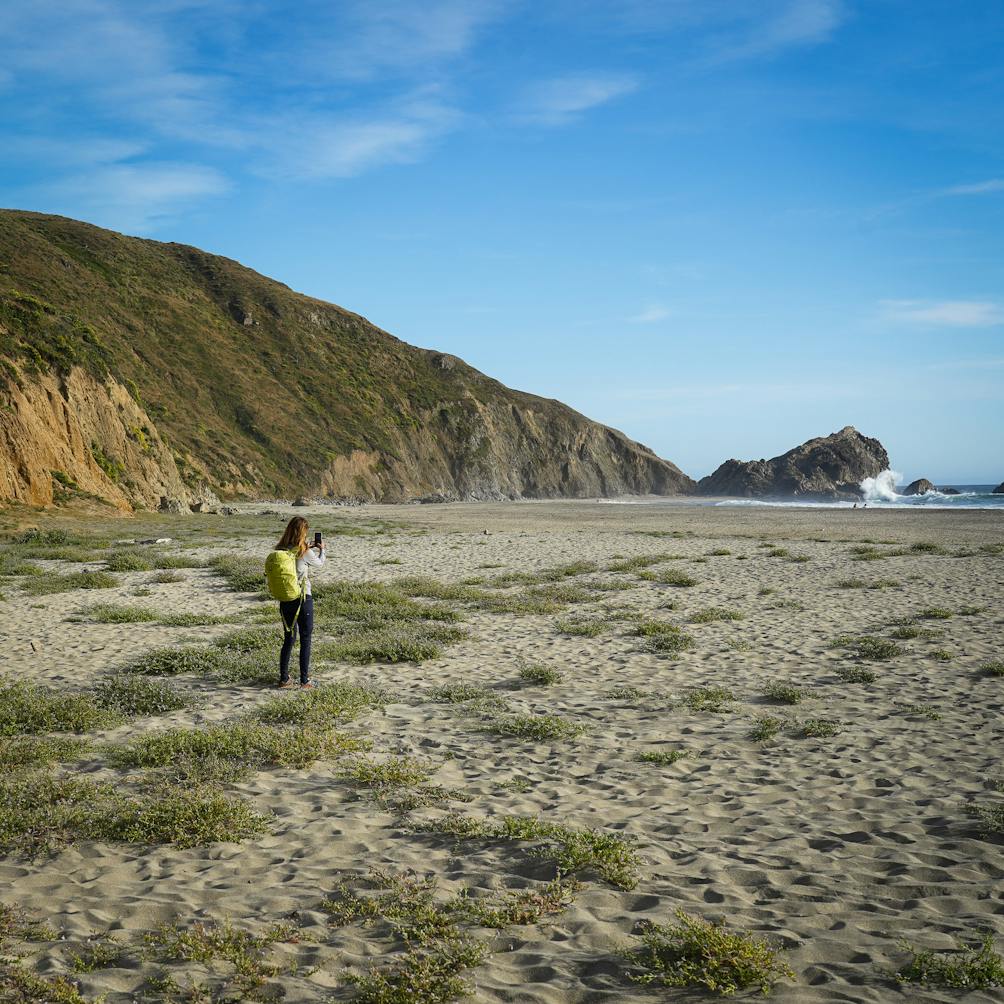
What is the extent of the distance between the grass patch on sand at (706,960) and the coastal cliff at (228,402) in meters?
36.9

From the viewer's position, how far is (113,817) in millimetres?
5562

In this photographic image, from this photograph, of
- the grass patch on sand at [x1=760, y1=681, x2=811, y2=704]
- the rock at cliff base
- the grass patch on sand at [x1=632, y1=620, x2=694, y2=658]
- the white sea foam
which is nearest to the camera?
→ the grass patch on sand at [x1=760, y1=681, x2=811, y2=704]

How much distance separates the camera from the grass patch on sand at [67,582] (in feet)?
54.1

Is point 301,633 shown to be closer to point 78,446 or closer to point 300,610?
point 300,610

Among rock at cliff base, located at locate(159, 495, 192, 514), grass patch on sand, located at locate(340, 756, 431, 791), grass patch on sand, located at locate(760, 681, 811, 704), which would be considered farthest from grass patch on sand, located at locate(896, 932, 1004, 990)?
rock at cliff base, located at locate(159, 495, 192, 514)

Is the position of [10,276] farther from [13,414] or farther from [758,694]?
[758,694]

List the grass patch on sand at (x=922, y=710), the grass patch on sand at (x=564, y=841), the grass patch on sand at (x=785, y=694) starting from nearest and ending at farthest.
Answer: the grass patch on sand at (x=564, y=841) → the grass patch on sand at (x=922, y=710) → the grass patch on sand at (x=785, y=694)

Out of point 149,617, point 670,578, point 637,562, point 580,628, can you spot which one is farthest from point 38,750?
point 637,562

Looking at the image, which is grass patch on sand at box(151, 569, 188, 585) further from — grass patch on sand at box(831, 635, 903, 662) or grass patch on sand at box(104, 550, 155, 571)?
grass patch on sand at box(831, 635, 903, 662)

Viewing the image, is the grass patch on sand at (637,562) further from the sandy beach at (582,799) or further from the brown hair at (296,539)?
the brown hair at (296,539)

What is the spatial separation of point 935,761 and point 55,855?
737 cm

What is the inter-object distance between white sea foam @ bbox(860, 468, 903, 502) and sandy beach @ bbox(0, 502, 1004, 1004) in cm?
10591

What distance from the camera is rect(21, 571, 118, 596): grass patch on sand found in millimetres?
16500

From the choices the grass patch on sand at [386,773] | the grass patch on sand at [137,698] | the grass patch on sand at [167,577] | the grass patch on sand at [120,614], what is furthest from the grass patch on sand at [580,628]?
the grass patch on sand at [167,577]
